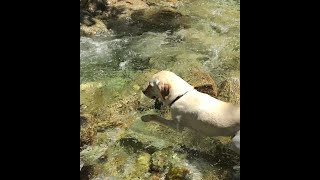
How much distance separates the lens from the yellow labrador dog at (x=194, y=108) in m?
3.63

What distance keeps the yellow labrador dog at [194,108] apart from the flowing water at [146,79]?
10cm

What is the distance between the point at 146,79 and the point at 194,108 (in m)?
0.51

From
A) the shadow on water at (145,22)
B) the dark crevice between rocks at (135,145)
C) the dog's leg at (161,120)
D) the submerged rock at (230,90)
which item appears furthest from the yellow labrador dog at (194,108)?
the shadow on water at (145,22)

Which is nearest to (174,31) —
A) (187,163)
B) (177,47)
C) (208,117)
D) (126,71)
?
(177,47)

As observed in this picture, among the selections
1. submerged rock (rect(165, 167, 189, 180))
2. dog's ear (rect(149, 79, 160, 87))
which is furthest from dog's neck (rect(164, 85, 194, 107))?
submerged rock (rect(165, 167, 189, 180))

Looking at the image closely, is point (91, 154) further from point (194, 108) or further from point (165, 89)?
point (194, 108)

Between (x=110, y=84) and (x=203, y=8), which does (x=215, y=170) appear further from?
(x=203, y=8)

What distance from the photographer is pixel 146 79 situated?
3.92m

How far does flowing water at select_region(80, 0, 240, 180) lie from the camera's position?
3.75m

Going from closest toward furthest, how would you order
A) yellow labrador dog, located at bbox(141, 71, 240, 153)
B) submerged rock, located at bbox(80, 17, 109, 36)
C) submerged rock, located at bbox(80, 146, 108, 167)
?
1. yellow labrador dog, located at bbox(141, 71, 240, 153)
2. submerged rock, located at bbox(80, 146, 108, 167)
3. submerged rock, located at bbox(80, 17, 109, 36)

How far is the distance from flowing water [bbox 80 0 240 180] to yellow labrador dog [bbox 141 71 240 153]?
0.10 metres

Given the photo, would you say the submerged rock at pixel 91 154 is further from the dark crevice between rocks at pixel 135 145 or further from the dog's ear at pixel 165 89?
the dog's ear at pixel 165 89

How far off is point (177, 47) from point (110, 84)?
26.2 inches

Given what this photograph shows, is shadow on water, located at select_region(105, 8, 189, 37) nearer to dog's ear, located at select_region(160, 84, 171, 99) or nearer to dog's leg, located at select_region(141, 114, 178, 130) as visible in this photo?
dog's ear, located at select_region(160, 84, 171, 99)
